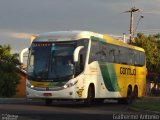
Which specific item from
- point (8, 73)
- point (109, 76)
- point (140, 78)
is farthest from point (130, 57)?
point (8, 73)

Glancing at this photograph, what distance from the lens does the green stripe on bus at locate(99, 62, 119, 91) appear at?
98.5 ft

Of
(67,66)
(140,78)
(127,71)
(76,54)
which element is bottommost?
(140,78)

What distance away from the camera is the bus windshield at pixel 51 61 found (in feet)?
87.7

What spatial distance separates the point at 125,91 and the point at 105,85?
388 cm

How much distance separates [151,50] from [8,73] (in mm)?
22442

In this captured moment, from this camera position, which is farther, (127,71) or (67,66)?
(127,71)

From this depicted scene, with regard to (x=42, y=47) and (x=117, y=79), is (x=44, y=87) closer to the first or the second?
(x=42, y=47)

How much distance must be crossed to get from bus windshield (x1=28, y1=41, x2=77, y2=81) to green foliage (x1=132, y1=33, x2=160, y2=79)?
41.7 m

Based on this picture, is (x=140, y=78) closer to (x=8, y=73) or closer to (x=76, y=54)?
(x=76, y=54)

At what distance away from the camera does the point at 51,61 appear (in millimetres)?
26984

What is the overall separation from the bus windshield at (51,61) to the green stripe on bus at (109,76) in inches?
121

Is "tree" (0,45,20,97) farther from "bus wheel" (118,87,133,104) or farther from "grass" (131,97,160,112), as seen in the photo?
"grass" (131,97,160,112)

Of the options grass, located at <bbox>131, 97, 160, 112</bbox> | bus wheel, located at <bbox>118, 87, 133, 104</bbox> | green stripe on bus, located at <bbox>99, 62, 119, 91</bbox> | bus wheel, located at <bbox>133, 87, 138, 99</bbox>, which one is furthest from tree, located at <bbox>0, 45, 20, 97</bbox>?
green stripe on bus, located at <bbox>99, 62, 119, 91</bbox>

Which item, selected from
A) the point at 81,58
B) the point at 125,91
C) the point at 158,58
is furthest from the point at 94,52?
the point at 158,58
